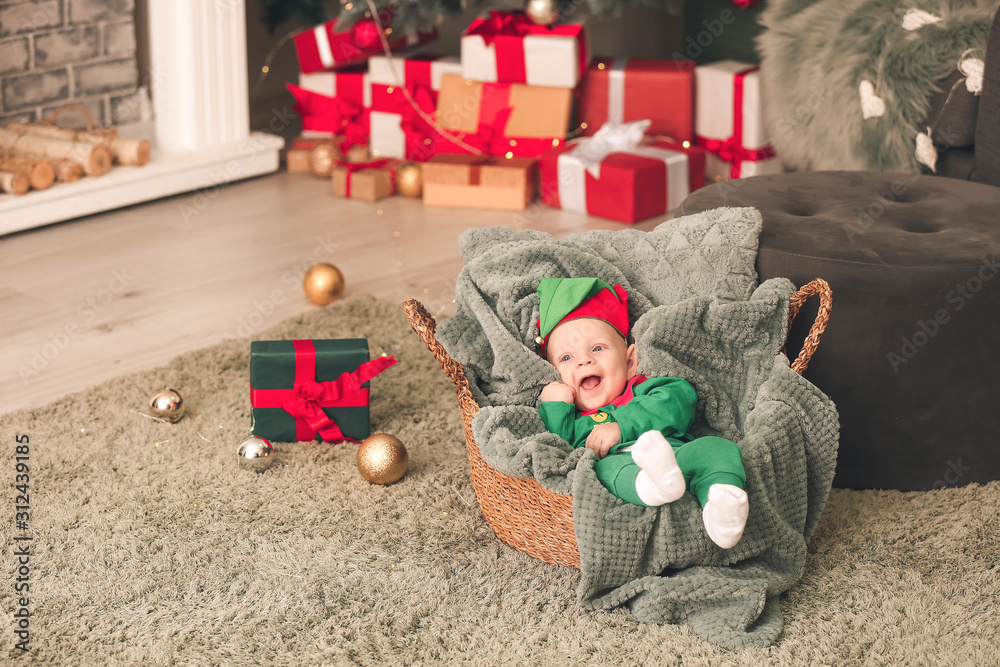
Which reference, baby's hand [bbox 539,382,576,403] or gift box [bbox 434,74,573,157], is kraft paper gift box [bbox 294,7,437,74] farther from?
baby's hand [bbox 539,382,576,403]

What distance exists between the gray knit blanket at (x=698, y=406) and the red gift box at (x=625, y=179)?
1.18m

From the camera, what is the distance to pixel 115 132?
125 inches

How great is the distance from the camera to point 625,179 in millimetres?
2953

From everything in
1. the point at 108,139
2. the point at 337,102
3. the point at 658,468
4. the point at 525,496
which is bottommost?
the point at 525,496

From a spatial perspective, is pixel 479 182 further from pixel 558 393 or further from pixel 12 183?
pixel 558 393

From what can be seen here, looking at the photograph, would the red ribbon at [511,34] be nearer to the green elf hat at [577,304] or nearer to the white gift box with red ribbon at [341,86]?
the white gift box with red ribbon at [341,86]

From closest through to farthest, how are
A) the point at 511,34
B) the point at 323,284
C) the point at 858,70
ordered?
1. the point at 323,284
2. the point at 858,70
3. the point at 511,34

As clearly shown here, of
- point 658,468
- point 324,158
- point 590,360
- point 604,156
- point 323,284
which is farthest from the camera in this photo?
point 324,158

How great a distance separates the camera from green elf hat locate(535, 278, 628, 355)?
157 cm

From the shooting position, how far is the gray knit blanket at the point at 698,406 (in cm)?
134

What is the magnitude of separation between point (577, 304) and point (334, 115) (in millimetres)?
2290

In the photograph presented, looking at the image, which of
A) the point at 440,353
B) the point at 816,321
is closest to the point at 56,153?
the point at 440,353

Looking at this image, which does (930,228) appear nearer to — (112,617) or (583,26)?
(112,617)

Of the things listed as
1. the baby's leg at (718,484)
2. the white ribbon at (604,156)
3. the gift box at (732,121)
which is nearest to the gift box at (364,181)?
the white ribbon at (604,156)
